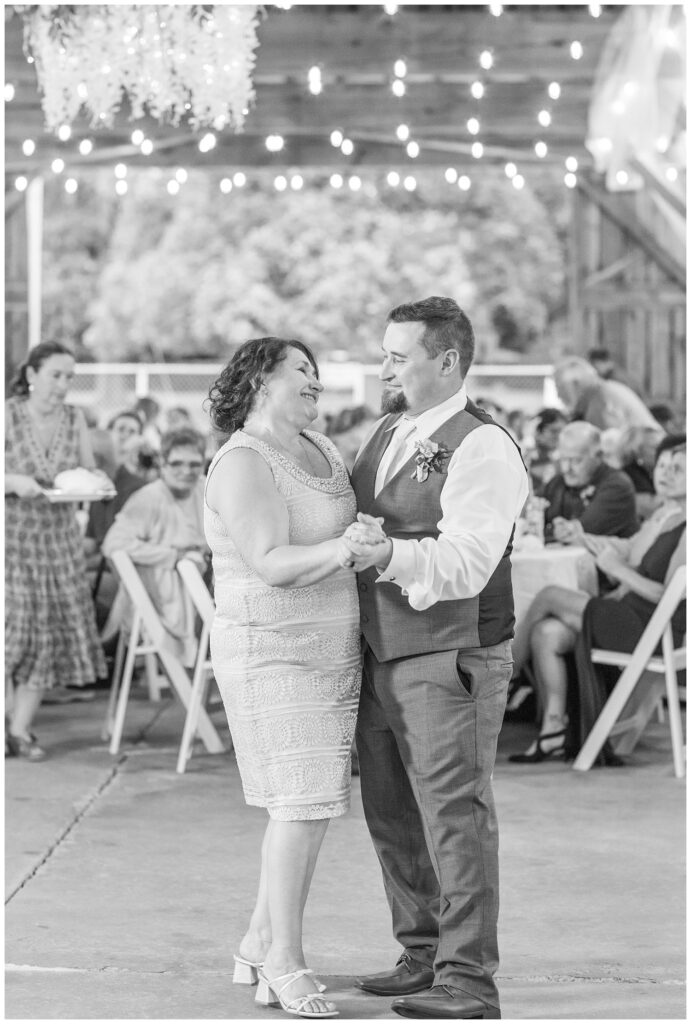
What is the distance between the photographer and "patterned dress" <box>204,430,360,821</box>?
135 inches

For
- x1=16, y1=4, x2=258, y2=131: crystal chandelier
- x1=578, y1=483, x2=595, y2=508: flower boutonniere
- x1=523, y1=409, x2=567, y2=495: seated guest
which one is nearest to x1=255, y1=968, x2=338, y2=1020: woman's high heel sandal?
x1=578, y1=483, x2=595, y2=508: flower boutonniere

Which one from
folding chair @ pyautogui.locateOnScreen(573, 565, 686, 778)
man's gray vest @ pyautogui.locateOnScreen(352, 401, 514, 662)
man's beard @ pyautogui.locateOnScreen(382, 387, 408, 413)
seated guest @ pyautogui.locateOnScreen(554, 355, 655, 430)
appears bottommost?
folding chair @ pyautogui.locateOnScreen(573, 565, 686, 778)

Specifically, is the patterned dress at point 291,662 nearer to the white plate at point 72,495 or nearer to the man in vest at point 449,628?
the man in vest at point 449,628

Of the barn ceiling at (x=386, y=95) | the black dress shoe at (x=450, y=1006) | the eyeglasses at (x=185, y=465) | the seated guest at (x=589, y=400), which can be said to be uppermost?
the barn ceiling at (x=386, y=95)

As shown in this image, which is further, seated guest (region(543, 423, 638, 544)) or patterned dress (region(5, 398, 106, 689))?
seated guest (region(543, 423, 638, 544))

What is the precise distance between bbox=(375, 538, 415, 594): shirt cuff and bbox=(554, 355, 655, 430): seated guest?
6595mm

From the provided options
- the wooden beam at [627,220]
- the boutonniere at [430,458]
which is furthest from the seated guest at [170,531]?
the wooden beam at [627,220]

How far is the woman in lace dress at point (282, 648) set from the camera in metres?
3.41

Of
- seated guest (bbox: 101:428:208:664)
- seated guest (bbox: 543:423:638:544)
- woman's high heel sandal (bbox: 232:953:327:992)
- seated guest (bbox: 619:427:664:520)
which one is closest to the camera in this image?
woman's high heel sandal (bbox: 232:953:327:992)

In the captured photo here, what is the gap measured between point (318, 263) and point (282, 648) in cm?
3019

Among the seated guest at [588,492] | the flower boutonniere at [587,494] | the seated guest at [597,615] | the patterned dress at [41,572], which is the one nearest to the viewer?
the seated guest at [597,615]

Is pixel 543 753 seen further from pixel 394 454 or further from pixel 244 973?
pixel 394 454

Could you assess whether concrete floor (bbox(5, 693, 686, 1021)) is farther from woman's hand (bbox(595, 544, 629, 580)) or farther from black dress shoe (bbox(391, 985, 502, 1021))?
woman's hand (bbox(595, 544, 629, 580))

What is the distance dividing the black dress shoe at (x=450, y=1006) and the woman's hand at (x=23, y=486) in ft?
10.9
